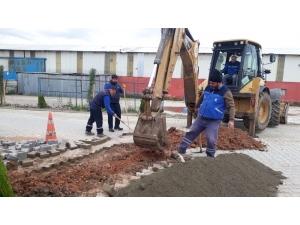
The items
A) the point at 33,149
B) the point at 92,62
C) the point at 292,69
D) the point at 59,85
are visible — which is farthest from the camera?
the point at 92,62

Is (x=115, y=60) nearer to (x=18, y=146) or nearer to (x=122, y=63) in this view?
(x=122, y=63)

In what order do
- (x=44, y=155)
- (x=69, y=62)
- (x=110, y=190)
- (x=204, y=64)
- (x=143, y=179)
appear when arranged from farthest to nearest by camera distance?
(x=69, y=62) < (x=204, y=64) < (x=44, y=155) < (x=143, y=179) < (x=110, y=190)

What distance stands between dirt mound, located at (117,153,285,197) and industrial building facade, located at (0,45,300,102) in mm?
22689

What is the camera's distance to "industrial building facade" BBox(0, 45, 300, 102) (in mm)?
26844

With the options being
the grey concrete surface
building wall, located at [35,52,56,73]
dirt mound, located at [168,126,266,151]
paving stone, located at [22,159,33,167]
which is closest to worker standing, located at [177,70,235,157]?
the grey concrete surface

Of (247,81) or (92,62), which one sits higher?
(92,62)

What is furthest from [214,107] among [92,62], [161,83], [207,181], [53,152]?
[92,62]

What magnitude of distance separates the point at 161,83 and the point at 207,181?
7.65ft

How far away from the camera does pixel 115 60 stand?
29.4 meters

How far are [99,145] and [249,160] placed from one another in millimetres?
3619

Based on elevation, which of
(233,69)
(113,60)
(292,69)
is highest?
(113,60)

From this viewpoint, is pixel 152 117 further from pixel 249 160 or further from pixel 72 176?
pixel 249 160

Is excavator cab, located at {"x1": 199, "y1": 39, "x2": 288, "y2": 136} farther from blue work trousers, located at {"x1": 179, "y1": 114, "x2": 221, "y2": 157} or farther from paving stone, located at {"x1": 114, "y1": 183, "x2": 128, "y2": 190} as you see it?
paving stone, located at {"x1": 114, "y1": 183, "x2": 128, "y2": 190}

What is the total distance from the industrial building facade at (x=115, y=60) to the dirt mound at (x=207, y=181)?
2269 centimetres
